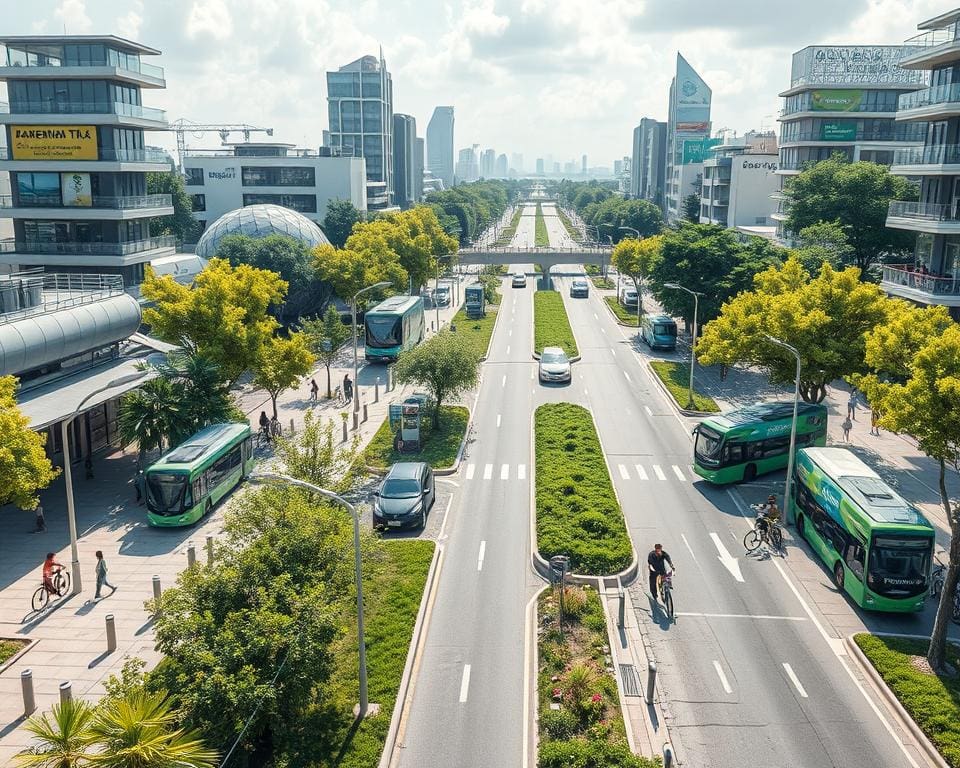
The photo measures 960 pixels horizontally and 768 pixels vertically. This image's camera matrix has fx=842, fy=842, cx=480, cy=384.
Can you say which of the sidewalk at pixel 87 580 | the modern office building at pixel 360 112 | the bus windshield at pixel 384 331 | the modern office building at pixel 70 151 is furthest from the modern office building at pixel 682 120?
the sidewalk at pixel 87 580

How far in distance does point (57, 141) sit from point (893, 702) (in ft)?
191

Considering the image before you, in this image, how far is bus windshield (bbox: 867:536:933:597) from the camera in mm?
25250

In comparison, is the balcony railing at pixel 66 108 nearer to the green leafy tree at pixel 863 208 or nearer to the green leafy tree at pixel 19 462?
the green leafy tree at pixel 19 462

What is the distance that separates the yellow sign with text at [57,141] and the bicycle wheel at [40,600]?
1538 inches

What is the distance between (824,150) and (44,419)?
8028 cm

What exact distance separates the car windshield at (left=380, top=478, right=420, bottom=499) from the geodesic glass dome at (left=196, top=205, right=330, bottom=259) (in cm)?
5117

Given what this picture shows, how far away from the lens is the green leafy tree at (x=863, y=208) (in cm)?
6575

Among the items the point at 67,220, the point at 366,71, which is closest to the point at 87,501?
the point at 67,220

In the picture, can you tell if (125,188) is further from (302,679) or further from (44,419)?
(302,679)

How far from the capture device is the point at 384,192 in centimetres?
16550

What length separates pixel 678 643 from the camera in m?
24.6

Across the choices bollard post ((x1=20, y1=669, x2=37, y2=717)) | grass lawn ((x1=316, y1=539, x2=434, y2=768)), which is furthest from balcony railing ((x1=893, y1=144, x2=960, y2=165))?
bollard post ((x1=20, y1=669, x2=37, y2=717))

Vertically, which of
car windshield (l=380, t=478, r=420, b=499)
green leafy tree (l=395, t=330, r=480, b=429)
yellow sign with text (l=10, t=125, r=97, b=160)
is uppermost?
yellow sign with text (l=10, t=125, r=97, b=160)

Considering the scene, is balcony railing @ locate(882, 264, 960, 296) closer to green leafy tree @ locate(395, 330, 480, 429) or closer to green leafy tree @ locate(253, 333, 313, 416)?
green leafy tree @ locate(395, 330, 480, 429)
